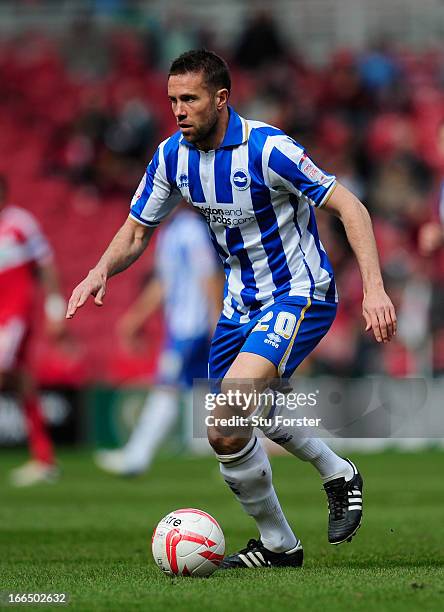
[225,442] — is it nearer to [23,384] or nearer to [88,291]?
[88,291]

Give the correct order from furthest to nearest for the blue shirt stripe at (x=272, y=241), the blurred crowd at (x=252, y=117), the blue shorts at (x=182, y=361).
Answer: the blurred crowd at (x=252, y=117), the blue shorts at (x=182, y=361), the blue shirt stripe at (x=272, y=241)

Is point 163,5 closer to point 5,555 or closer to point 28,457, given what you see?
point 28,457

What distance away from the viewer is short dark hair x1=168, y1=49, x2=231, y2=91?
5754 millimetres

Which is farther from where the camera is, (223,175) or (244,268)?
(244,268)

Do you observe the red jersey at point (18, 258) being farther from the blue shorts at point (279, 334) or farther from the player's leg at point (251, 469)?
the player's leg at point (251, 469)

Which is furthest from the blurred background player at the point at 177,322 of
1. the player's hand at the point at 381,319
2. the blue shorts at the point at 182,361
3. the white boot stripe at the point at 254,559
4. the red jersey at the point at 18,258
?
the player's hand at the point at 381,319

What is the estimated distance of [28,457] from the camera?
49.4 ft

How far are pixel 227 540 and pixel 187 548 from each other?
5.76 ft

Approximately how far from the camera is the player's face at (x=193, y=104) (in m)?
5.73

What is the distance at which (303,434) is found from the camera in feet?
19.6

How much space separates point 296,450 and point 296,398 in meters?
0.30

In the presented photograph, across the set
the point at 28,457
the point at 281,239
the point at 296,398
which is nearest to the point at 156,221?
the point at 281,239

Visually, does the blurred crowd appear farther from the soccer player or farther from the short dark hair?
the short dark hair

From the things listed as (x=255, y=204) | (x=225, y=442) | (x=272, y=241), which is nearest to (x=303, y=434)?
(x=225, y=442)
